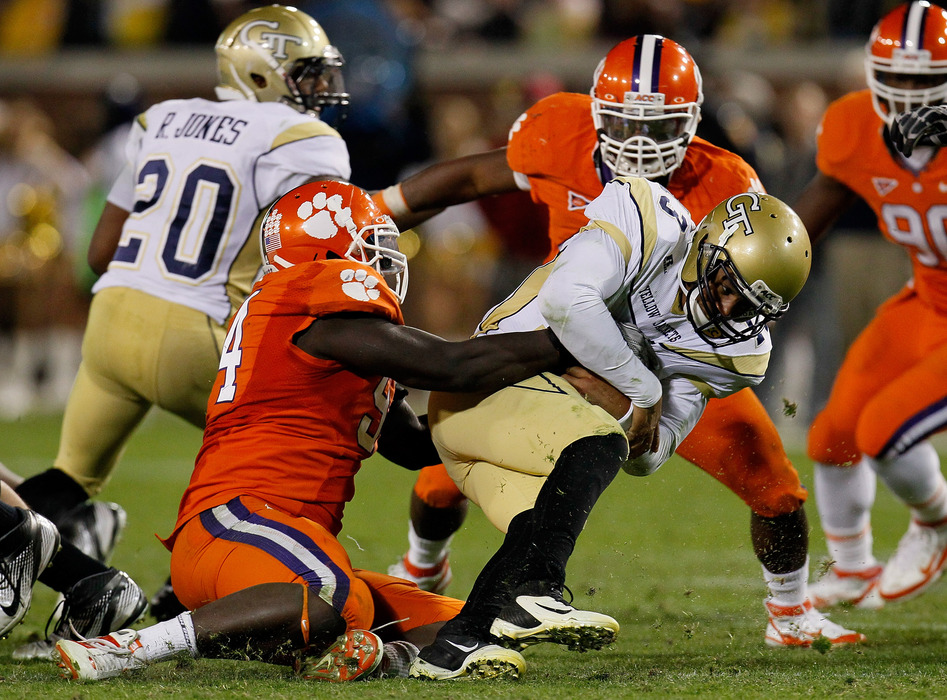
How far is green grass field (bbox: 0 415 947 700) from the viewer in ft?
9.41

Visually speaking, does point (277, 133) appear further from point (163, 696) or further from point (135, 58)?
point (135, 58)

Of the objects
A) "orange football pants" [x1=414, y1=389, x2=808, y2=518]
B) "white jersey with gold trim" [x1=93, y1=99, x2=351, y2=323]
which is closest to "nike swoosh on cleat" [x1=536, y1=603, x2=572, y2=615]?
"orange football pants" [x1=414, y1=389, x2=808, y2=518]

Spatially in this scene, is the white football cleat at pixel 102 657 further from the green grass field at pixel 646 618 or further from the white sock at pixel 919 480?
the white sock at pixel 919 480

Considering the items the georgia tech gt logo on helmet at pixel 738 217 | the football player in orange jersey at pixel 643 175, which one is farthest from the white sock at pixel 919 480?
the georgia tech gt logo on helmet at pixel 738 217

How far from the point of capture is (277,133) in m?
4.11

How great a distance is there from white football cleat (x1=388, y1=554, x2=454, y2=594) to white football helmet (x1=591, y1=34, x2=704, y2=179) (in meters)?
1.45

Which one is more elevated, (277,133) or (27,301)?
(277,133)

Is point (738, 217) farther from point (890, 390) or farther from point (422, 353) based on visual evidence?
point (890, 390)

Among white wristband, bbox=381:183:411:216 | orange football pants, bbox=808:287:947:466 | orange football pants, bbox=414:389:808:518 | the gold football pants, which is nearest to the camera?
orange football pants, bbox=414:389:808:518

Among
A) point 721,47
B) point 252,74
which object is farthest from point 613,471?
point 721,47

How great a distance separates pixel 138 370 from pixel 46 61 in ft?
33.1

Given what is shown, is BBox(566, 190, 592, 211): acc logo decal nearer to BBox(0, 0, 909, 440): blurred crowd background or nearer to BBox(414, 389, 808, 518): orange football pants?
BBox(414, 389, 808, 518): orange football pants

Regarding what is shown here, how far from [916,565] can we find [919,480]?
12.7 inches

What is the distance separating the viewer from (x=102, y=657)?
2.89 metres
